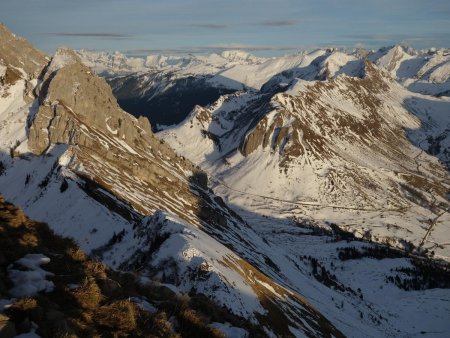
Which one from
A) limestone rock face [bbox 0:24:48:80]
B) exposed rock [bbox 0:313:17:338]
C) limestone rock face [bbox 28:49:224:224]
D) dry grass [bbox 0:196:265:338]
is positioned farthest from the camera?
limestone rock face [bbox 0:24:48:80]

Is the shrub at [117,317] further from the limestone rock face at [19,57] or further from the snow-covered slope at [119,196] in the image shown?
the limestone rock face at [19,57]

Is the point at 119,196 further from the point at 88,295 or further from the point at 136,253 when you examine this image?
the point at 88,295

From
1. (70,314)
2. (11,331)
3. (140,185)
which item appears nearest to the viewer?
(11,331)

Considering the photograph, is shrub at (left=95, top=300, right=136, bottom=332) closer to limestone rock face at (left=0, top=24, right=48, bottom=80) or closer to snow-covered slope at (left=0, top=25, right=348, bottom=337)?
snow-covered slope at (left=0, top=25, right=348, bottom=337)

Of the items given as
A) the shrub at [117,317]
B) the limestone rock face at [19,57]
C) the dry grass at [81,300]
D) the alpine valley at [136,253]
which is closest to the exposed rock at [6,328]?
the alpine valley at [136,253]

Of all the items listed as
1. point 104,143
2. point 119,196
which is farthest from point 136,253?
point 104,143

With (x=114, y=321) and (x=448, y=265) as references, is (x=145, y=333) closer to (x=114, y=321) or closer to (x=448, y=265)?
(x=114, y=321)

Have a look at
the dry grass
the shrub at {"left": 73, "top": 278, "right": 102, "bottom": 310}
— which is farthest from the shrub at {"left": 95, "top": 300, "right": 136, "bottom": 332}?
the shrub at {"left": 73, "top": 278, "right": 102, "bottom": 310}

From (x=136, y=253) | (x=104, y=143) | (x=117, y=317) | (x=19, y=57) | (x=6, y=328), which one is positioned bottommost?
(x=136, y=253)

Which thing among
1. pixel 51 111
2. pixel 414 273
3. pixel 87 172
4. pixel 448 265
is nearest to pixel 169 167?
pixel 51 111

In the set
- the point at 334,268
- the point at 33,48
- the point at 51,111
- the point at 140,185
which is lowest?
the point at 334,268

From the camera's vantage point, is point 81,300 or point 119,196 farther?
point 119,196
